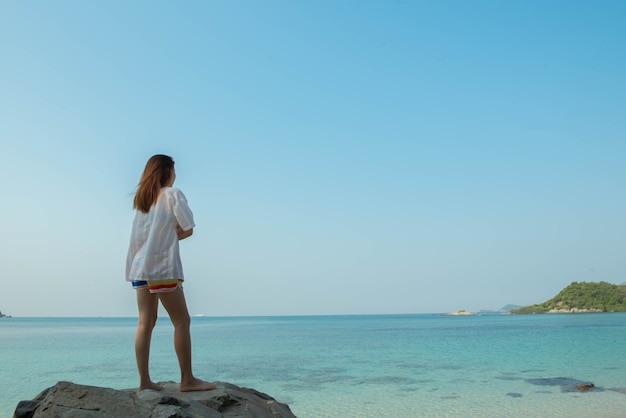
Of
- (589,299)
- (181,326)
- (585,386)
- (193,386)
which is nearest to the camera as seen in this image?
(181,326)

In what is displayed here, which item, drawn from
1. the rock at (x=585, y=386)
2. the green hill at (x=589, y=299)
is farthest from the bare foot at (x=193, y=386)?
the green hill at (x=589, y=299)

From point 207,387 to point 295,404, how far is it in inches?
322

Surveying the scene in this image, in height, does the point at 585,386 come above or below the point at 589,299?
below

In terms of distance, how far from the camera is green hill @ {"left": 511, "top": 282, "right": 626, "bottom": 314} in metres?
116

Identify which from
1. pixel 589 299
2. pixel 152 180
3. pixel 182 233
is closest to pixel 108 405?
pixel 182 233

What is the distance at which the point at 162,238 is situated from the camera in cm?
428

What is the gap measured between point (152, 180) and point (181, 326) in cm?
132

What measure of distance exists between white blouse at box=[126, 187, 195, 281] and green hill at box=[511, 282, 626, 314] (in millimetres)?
131638

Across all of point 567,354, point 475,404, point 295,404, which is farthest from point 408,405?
point 567,354

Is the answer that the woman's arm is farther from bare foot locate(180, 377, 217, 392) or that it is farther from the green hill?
the green hill

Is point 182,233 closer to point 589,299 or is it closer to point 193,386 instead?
point 193,386

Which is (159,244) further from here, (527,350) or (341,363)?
(527,350)

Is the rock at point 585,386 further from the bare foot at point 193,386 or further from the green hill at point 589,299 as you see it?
the green hill at point 589,299

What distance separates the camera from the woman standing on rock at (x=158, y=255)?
13.9 ft
